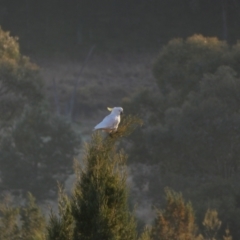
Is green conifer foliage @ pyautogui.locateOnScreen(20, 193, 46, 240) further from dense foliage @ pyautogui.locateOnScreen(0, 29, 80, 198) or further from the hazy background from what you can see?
dense foliage @ pyautogui.locateOnScreen(0, 29, 80, 198)

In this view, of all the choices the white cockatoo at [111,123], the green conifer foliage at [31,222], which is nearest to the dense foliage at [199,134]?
the green conifer foliage at [31,222]

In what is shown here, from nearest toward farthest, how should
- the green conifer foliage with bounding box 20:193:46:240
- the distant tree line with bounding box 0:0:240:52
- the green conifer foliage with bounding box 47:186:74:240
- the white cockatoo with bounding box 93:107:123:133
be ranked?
the green conifer foliage with bounding box 47:186:74:240, the white cockatoo with bounding box 93:107:123:133, the green conifer foliage with bounding box 20:193:46:240, the distant tree line with bounding box 0:0:240:52

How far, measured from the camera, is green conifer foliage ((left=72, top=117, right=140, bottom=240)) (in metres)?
5.55

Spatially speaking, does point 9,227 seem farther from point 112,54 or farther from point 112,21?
point 112,54

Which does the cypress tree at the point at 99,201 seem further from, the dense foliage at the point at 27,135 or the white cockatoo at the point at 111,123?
the dense foliage at the point at 27,135

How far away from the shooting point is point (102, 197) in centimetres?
555

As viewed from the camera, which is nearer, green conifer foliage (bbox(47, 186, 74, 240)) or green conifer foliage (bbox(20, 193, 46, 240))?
green conifer foliage (bbox(47, 186, 74, 240))

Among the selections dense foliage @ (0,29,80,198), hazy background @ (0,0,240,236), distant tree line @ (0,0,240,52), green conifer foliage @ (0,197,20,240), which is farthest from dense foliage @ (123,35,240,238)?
distant tree line @ (0,0,240,52)

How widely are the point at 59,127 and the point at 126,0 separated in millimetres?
13029

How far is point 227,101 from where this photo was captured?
20953 mm

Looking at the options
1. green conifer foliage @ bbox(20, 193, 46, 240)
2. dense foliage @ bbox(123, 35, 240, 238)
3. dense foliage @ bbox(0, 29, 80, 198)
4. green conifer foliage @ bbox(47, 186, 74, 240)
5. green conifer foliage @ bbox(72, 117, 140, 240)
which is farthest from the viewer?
dense foliage @ bbox(0, 29, 80, 198)

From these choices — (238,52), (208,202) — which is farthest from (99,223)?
(238,52)

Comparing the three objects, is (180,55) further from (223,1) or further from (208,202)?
(223,1)

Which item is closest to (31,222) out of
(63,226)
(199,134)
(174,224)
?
(174,224)
